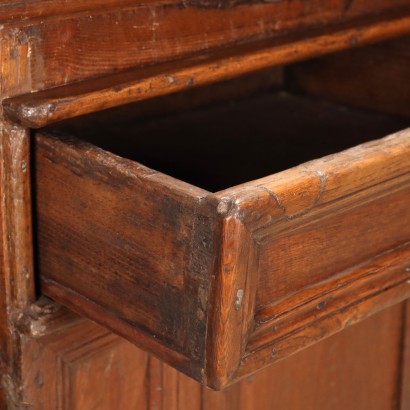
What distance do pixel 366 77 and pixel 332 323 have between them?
25.6 inches

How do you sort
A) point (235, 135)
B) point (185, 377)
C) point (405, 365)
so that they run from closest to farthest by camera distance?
1. point (185, 377)
2. point (235, 135)
3. point (405, 365)

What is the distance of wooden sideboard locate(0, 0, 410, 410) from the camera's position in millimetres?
973

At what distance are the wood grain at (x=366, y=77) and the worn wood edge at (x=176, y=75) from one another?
0.20 m

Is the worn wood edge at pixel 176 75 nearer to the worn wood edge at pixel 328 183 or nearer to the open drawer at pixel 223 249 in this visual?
the open drawer at pixel 223 249

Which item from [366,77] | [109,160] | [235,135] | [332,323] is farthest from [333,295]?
[366,77]

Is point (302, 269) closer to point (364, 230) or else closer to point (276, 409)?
point (364, 230)

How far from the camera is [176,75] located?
116 cm

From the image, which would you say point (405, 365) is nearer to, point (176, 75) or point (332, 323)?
point (332, 323)

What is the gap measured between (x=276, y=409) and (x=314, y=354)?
0.33 ft

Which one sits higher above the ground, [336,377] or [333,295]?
[333,295]

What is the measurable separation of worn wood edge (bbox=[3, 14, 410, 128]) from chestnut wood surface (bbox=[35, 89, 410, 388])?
5 centimetres

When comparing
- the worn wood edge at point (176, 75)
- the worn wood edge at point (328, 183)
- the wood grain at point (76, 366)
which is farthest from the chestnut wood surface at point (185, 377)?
the worn wood edge at point (328, 183)

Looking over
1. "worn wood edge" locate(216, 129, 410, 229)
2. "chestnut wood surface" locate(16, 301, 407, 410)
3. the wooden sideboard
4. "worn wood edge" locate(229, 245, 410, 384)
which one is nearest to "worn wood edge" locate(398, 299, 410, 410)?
"chestnut wood surface" locate(16, 301, 407, 410)

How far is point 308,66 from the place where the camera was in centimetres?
171
